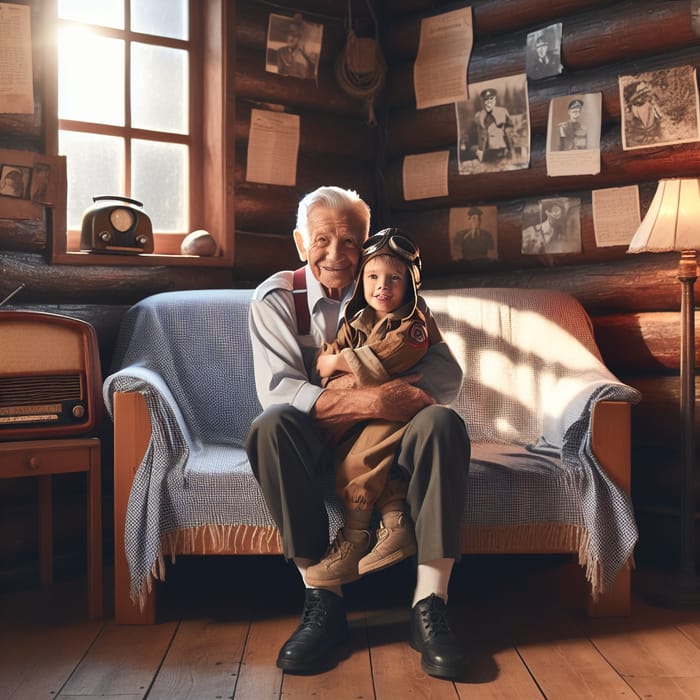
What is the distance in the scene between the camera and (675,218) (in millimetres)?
2697

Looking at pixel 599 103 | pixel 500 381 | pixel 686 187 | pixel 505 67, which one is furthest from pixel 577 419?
A: pixel 505 67

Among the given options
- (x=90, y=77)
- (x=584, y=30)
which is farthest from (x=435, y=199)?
(x=90, y=77)

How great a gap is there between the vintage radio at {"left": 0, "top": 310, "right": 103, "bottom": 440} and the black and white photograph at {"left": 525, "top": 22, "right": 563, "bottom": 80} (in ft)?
6.28

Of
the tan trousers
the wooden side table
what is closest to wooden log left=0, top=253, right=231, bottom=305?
A: the wooden side table

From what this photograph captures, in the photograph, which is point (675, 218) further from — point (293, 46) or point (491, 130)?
point (293, 46)

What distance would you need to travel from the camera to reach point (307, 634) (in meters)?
2.26

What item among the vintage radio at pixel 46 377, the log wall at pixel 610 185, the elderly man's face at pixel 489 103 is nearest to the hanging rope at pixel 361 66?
the log wall at pixel 610 185

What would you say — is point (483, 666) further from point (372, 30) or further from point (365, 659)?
point (372, 30)

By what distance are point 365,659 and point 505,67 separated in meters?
2.30

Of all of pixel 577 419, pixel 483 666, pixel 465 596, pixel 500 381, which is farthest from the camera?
pixel 500 381

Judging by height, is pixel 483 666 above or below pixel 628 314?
below

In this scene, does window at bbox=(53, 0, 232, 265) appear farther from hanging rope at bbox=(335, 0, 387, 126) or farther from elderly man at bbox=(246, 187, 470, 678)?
elderly man at bbox=(246, 187, 470, 678)

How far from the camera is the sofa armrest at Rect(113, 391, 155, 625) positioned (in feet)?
8.31

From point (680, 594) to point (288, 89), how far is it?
7.71ft
